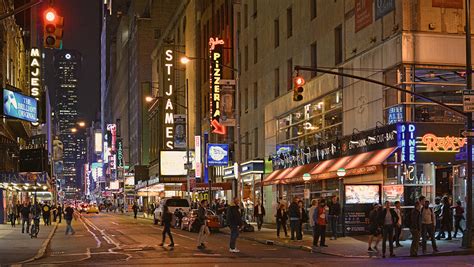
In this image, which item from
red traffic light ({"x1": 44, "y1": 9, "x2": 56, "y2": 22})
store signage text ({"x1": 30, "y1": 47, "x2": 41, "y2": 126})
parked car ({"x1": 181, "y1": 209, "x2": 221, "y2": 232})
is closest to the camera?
red traffic light ({"x1": 44, "y1": 9, "x2": 56, "y2": 22})

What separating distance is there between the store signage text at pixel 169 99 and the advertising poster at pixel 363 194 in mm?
55656

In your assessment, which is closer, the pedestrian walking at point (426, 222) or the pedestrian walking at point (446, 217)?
the pedestrian walking at point (426, 222)

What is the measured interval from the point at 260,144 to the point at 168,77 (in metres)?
40.5

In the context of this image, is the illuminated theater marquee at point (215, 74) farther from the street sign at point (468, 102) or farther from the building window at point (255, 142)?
the street sign at point (468, 102)

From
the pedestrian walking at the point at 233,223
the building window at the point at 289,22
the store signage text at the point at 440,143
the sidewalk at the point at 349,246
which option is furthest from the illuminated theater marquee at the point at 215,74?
the pedestrian walking at the point at 233,223

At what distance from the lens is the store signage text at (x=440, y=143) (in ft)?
99.0

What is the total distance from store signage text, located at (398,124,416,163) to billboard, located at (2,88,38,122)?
1920cm

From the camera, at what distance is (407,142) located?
29859mm

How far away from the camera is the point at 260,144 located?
5250cm

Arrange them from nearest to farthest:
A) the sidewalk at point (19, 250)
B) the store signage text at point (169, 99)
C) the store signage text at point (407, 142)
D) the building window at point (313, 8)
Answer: the sidewalk at point (19, 250)
the store signage text at point (407, 142)
the building window at point (313, 8)
the store signage text at point (169, 99)

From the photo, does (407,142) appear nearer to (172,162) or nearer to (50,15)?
(50,15)

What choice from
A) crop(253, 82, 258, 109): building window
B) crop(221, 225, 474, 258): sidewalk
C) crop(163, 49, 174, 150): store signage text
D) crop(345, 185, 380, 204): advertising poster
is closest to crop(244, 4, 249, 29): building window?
crop(253, 82, 258, 109): building window

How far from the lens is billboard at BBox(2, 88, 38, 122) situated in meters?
36.8

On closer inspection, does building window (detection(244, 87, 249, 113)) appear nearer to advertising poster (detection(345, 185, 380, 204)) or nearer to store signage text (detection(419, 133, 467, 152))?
advertising poster (detection(345, 185, 380, 204))
